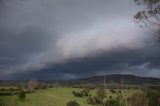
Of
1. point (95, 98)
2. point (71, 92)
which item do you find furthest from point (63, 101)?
point (71, 92)

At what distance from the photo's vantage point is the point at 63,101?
9219 centimetres

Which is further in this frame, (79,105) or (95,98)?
(95,98)

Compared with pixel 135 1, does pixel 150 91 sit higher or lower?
lower

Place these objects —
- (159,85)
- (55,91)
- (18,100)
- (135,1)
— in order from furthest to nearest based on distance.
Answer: (55,91), (18,100), (159,85), (135,1)

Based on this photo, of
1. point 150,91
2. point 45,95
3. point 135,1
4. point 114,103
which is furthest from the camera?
point 45,95

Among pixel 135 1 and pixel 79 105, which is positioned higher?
pixel 135 1

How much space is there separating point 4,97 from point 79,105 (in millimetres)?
18974

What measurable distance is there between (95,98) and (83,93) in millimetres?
14253

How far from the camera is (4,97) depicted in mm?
87938

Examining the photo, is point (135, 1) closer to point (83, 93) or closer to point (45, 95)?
point (45, 95)

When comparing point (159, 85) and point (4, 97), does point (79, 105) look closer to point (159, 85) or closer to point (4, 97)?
point (4, 97)

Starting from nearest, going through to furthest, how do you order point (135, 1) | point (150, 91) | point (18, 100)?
point (135, 1), point (150, 91), point (18, 100)

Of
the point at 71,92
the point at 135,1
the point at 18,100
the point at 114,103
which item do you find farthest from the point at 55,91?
the point at 135,1

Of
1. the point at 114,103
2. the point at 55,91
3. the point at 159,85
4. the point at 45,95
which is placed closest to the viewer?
the point at 159,85
